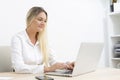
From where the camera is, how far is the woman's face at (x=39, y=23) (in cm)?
222

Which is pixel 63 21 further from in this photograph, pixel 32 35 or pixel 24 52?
pixel 24 52

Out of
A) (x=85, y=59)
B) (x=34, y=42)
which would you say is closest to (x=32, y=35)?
(x=34, y=42)

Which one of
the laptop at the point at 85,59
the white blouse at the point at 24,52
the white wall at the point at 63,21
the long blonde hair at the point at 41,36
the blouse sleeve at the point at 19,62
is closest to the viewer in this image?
the laptop at the point at 85,59

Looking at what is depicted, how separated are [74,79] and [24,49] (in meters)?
0.76

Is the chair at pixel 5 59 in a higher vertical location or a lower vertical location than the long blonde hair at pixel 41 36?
lower

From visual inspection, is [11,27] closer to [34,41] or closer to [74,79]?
[34,41]

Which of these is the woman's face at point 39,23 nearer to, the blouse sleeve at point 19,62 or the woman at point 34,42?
the woman at point 34,42

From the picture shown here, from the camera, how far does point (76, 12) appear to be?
11.1ft

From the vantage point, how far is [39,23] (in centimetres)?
223

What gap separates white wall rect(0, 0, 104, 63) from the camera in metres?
2.72

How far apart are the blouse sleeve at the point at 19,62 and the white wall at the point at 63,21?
2.04 ft

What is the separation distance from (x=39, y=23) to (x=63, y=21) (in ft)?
3.43

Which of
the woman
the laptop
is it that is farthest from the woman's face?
the laptop

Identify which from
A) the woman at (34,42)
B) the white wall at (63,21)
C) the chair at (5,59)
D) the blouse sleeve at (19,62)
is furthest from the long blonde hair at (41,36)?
the white wall at (63,21)
